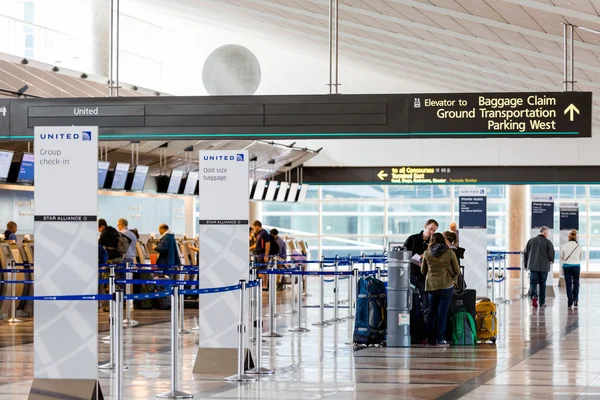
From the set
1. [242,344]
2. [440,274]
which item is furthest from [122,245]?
[242,344]

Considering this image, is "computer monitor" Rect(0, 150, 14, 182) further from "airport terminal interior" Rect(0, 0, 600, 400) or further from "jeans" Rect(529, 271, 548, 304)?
"jeans" Rect(529, 271, 548, 304)

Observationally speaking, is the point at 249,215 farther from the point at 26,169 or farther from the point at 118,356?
the point at 118,356

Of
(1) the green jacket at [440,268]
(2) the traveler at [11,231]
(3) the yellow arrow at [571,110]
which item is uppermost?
(3) the yellow arrow at [571,110]

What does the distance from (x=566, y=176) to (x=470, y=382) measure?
850 inches

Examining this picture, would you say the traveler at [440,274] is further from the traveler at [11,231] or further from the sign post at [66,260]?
the traveler at [11,231]

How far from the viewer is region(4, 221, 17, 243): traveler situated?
18266 mm

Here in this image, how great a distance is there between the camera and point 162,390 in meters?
9.88

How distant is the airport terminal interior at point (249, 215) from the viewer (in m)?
8.95

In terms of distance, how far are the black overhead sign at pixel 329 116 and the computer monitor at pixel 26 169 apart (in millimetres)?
5491

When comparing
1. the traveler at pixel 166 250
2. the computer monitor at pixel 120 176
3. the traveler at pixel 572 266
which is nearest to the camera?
the traveler at pixel 166 250

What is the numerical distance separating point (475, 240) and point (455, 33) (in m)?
6.12

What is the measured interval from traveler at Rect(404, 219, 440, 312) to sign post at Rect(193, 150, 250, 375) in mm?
3956

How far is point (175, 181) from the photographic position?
24.4 m

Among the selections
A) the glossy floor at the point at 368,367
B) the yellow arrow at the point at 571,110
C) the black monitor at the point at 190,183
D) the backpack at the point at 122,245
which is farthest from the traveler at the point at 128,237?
the yellow arrow at the point at 571,110
